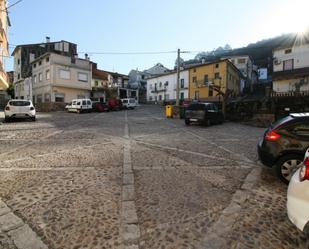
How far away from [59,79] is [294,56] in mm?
33287

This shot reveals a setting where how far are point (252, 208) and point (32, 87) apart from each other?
46422 mm

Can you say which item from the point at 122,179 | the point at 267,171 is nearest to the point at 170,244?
the point at 122,179

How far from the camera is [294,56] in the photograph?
35469mm

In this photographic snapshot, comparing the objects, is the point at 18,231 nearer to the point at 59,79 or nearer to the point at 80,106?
the point at 80,106

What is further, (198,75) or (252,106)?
(198,75)

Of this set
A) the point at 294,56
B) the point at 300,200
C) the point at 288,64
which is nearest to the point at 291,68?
the point at 288,64

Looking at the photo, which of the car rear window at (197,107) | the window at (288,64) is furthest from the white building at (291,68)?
the car rear window at (197,107)

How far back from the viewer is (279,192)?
16.1ft

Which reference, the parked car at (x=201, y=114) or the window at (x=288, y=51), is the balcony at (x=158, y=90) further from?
the parked car at (x=201, y=114)

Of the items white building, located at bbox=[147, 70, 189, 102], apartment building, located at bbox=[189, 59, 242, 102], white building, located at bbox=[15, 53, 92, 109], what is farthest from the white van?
white building, located at bbox=[147, 70, 189, 102]

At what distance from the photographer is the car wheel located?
5445 mm

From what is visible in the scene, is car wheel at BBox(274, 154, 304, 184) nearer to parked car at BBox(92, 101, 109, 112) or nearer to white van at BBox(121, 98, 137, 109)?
parked car at BBox(92, 101, 109, 112)

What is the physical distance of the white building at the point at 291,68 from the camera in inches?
1334

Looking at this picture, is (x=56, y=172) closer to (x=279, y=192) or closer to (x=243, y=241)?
(x=243, y=241)
